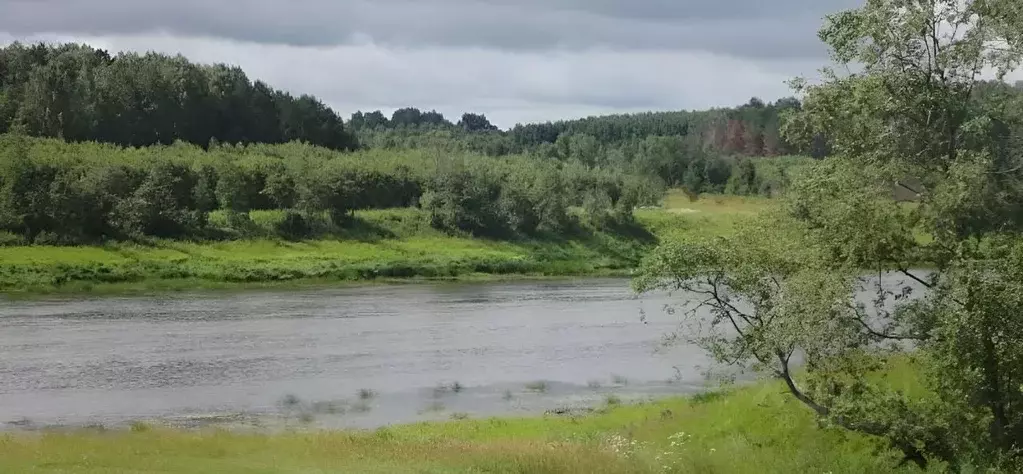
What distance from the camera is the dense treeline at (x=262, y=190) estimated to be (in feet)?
335

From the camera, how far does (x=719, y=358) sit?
28797 mm

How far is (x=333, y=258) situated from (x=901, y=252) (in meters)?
84.7

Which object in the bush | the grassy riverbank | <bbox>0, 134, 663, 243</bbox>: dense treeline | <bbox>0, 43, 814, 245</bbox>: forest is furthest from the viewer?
the bush

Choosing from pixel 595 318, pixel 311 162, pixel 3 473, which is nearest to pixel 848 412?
pixel 3 473

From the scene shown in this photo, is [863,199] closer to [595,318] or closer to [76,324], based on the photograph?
[595,318]

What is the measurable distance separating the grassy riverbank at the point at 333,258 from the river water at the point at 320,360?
9823 mm

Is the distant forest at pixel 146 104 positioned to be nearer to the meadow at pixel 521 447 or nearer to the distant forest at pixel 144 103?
the distant forest at pixel 144 103

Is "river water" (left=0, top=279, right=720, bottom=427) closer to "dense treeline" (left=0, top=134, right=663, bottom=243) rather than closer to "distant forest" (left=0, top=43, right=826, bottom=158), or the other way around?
"dense treeline" (left=0, top=134, right=663, bottom=243)

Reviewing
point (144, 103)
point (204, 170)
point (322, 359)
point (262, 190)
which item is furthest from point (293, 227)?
point (322, 359)

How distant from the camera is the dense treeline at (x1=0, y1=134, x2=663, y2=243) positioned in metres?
102

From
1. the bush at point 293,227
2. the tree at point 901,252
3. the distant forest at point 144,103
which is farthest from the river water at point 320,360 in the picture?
the distant forest at point 144,103

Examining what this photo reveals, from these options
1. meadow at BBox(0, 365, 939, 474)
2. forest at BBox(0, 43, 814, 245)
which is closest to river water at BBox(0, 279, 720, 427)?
meadow at BBox(0, 365, 939, 474)

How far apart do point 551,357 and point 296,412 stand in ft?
61.1

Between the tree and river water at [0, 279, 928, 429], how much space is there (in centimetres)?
1491
